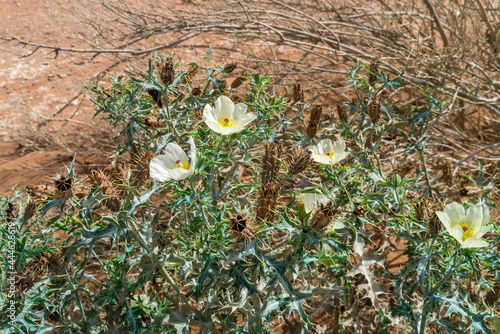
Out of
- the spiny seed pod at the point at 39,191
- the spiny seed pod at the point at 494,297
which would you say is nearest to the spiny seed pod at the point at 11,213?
the spiny seed pod at the point at 39,191

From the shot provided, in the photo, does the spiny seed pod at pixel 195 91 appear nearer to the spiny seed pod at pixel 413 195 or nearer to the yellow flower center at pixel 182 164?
the yellow flower center at pixel 182 164

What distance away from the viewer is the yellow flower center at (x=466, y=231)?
1154 millimetres

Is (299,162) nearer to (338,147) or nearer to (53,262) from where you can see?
(338,147)

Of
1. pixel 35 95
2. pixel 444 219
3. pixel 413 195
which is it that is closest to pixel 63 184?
pixel 444 219

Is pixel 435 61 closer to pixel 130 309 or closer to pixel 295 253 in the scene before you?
pixel 295 253

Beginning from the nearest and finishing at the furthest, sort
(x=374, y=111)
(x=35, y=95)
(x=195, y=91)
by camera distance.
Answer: (x=374, y=111), (x=195, y=91), (x=35, y=95)

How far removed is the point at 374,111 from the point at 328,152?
1.04 feet

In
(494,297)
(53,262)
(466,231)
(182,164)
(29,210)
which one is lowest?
(494,297)

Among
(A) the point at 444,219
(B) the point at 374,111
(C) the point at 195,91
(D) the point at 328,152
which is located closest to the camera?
(A) the point at 444,219

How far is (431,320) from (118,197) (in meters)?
1.12

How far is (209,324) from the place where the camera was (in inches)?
52.3

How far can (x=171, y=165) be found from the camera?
3.96 feet

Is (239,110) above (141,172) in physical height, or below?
above

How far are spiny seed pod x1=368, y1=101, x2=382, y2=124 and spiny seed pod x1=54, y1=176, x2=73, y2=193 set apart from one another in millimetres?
1087
